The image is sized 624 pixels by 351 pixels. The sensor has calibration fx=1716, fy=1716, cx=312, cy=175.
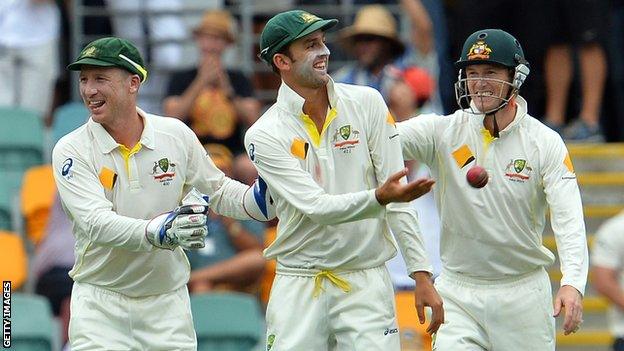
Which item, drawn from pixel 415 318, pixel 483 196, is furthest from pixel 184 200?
pixel 415 318

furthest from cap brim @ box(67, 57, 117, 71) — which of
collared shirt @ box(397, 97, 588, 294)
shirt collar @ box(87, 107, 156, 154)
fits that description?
collared shirt @ box(397, 97, 588, 294)

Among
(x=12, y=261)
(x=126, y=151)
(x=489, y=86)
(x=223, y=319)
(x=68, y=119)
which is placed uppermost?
(x=489, y=86)

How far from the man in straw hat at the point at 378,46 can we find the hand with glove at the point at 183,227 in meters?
4.25

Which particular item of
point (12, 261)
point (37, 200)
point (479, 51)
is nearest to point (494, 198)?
point (479, 51)

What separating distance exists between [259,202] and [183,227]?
2.73ft

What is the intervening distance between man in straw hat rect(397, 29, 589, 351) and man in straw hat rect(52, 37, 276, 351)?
1259 millimetres

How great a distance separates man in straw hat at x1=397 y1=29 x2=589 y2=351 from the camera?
27.5 feet

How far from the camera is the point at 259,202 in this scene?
8.45m

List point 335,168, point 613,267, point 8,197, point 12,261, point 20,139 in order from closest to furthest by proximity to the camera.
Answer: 1. point 335,168
2. point 613,267
3. point 12,261
4. point 8,197
5. point 20,139

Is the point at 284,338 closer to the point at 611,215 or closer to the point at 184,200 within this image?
the point at 184,200

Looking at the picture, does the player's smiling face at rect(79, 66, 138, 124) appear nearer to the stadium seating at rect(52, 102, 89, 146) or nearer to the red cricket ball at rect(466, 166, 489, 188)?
the red cricket ball at rect(466, 166, 489, 188)

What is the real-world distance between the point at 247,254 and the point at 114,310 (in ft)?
10.6

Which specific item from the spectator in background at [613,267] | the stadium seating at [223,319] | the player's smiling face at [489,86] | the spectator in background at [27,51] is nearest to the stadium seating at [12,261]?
the stadium seating at [223,319]

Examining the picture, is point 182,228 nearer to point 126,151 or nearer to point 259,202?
point 126,151
